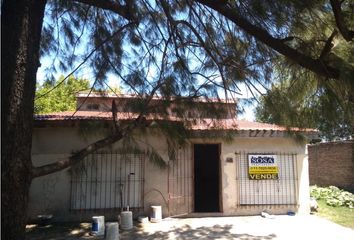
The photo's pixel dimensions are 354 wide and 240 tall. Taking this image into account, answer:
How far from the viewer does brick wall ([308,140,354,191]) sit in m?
17.5

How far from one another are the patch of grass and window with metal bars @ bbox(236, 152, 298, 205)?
1.10 m

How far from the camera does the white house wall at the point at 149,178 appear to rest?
10.3 m

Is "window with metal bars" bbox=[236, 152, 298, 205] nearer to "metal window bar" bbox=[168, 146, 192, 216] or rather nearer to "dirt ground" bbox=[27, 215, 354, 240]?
"dirt ground" bbox=[27, 215, 354, 240]

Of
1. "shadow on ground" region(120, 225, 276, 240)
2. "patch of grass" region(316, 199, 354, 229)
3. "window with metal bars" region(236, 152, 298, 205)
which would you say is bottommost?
"shadow on ground" region(120, 225, 276, 240)

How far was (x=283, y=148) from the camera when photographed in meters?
11.7

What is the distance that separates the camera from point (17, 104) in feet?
13.9

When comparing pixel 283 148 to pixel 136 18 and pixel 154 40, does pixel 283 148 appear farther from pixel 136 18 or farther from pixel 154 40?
pixel 136 18

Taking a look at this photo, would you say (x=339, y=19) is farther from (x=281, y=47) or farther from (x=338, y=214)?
(x=338, y=214)

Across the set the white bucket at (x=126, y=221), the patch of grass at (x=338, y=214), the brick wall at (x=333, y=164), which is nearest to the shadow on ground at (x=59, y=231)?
the white bucket at (x=126, y=221)

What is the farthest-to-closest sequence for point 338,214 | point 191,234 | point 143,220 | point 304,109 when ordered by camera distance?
point 338,214 < point 143,220 < point 191,234 < point 304,109

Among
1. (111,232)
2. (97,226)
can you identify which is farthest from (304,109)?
(97,226)

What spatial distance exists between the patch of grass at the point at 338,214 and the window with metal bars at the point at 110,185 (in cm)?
553

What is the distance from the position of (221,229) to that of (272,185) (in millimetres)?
2796

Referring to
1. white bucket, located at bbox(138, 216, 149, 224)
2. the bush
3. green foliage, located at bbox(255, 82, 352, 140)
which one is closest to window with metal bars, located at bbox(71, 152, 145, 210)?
white bucket, located at bbox(138, 216, 149, 224)
